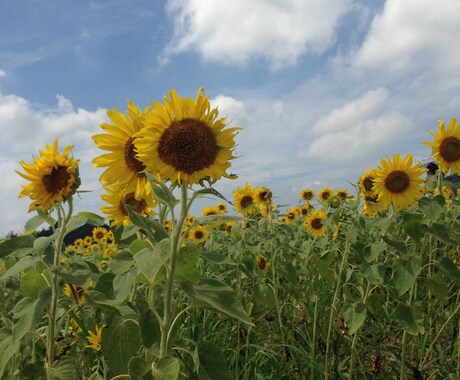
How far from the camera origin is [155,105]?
6.22 feet

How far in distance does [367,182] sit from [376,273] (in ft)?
5.90

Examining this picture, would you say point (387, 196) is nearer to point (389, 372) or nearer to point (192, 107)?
point (389, 372)

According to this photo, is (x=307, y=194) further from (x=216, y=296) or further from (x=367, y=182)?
(x=216, y=296)

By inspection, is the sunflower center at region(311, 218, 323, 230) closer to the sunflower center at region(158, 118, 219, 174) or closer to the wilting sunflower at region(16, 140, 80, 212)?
the wilting sunflower at region(16, 140, 80, 212)

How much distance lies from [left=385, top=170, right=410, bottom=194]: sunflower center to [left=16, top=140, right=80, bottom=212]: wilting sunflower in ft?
8.29

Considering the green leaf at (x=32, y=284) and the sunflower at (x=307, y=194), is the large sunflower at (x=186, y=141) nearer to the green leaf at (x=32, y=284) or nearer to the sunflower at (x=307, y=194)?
the green leaf at (x=32, y=284)

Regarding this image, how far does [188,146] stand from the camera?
6.17ft

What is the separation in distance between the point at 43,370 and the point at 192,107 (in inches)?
47.4

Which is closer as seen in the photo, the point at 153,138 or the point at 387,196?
the point at 153,138

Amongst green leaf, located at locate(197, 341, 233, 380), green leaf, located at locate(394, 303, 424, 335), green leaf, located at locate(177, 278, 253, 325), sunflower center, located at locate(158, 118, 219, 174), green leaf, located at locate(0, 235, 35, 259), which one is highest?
sunflower center, located at locate(158, 118, 219, 174)

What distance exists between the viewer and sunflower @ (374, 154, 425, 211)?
3.83m

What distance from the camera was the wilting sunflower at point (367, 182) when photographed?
4086 millimetres

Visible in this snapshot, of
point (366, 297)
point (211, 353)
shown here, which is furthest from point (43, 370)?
point (366, 297)

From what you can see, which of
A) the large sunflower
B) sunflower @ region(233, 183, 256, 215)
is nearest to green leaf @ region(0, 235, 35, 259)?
the large sunflower
